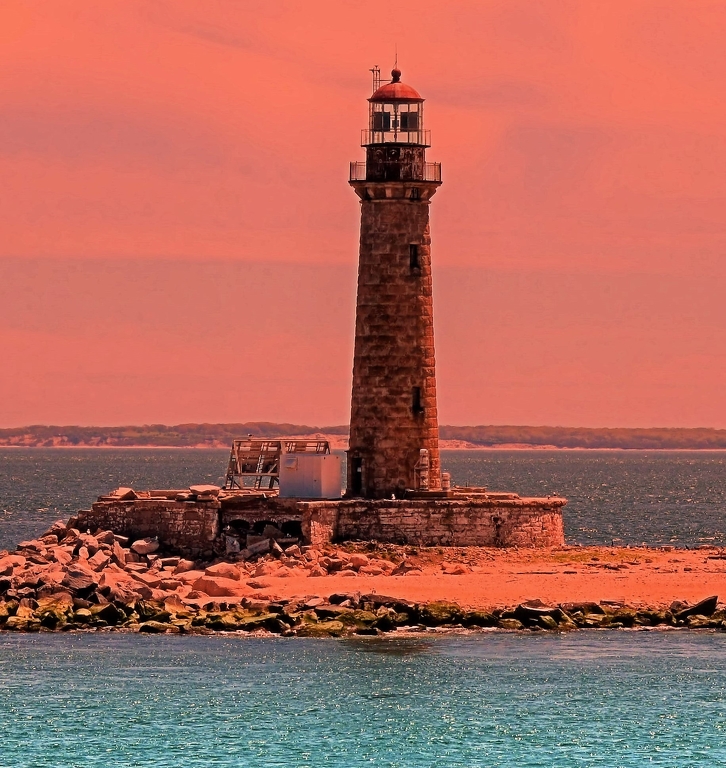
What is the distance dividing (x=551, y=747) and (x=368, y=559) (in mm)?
13323

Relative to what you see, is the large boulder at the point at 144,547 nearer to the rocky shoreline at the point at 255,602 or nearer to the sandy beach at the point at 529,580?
the rocky shoreline at the point at 255,602

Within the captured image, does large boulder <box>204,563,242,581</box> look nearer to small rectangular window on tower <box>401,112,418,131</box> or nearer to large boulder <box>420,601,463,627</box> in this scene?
large boulder <box>420,601,463,627</box>

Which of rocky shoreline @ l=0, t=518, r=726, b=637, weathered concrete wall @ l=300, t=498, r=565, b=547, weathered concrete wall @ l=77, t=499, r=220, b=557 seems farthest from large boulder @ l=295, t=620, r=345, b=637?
weathered concrete wall @ l=77, t=499, r=220, b=557

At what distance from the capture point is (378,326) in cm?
4162

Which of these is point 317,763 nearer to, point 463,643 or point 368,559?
point 463,643

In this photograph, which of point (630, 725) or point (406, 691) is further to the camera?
point (406, 691)

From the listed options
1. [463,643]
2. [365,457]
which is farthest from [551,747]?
[365,457]

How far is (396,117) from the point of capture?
140ft

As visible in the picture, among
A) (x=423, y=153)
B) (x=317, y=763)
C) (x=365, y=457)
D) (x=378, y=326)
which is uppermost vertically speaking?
(x=423, y=153)

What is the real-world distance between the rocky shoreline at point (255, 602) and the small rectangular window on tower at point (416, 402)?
3.42 m

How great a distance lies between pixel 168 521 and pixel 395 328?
252 inches

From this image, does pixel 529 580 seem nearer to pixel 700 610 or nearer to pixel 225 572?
pixel 700 610

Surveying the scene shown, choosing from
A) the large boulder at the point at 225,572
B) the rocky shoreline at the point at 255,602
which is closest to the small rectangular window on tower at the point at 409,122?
the rocky shoreline at the point at 255,602

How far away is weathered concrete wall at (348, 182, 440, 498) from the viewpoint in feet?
136
